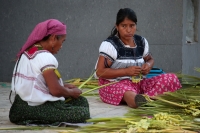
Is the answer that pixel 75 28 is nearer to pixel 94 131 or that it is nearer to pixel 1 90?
pixel 1 90

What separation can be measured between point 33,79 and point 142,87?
6.41ft

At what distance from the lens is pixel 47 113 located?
400cm

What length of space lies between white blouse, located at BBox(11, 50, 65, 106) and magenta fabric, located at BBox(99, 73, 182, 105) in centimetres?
144

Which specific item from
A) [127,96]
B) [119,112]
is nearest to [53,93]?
[119,112]

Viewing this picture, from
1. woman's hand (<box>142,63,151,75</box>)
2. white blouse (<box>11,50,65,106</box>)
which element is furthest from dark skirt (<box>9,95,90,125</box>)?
woman's hand (<box>142,63,151,75</box>)

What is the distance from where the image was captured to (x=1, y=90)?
21.8 ft

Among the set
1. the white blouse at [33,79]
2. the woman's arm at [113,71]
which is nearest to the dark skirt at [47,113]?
the white blouse at [33,79]

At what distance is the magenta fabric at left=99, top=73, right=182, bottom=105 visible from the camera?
535 centimetres

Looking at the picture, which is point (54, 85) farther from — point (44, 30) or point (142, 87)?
point (142, 87)

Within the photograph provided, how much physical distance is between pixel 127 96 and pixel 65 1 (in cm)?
266

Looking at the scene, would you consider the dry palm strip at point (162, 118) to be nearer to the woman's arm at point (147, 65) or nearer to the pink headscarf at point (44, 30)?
the woman's arm at point (147, 65)

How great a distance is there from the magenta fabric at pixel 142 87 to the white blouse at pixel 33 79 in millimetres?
1436

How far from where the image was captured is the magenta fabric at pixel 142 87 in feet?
17.5

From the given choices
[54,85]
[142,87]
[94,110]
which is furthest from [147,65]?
[54,85]
